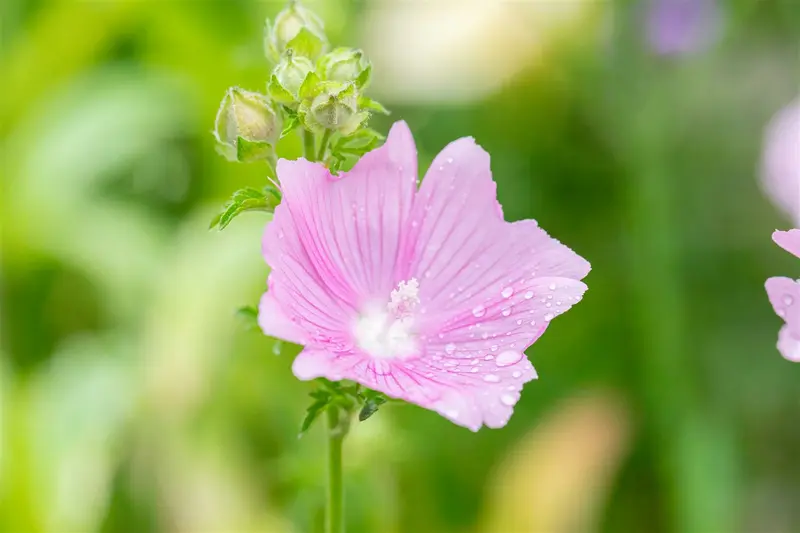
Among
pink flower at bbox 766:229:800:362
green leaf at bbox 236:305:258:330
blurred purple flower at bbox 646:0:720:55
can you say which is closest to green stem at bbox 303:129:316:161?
green leaf at bbox 236:305:258:330

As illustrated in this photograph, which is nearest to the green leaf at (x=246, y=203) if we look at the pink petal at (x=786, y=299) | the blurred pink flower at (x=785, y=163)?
the pink petal at (x=786, y=299)

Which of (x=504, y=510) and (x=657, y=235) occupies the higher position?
(x=657, y=235)

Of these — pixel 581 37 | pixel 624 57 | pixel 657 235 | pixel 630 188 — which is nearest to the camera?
pixel 657 235

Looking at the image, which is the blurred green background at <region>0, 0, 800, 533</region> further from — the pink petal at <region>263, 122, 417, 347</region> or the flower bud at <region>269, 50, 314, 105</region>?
the flower bud at <region>269, 50, 314, 105</region>

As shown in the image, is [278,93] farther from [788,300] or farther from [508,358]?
[788,300]

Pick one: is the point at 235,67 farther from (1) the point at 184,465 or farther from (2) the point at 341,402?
(2) the point at 341,402

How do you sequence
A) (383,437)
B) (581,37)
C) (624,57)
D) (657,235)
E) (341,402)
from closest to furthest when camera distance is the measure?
(341,402)
(383,437)
(657,235)
(624,57)
(581,37)

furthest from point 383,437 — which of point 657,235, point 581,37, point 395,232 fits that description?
point 581,37
